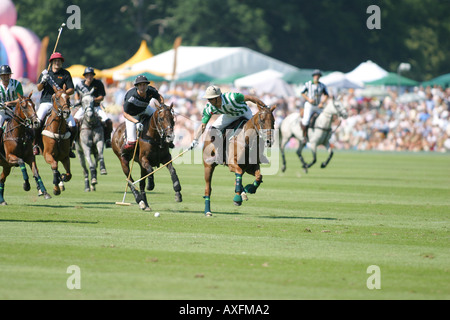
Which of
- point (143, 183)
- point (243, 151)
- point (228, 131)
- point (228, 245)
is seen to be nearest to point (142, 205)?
point (143, 183)

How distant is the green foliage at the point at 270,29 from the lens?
2776 inches

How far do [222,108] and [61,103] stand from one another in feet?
10.4

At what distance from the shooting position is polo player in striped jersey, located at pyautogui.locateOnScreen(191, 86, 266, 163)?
14.4 meters

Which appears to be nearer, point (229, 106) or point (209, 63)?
point (229, 106)

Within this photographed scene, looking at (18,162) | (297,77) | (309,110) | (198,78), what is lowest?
(18,162)

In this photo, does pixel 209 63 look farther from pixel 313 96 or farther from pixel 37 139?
pixel 37 139

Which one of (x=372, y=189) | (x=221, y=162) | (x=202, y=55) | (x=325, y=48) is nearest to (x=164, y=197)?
(x=221, y=162)

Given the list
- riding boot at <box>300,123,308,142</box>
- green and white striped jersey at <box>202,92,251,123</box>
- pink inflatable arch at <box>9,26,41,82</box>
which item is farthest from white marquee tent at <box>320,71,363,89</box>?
green and white striped jersey at <box>202,92,251,123</box>

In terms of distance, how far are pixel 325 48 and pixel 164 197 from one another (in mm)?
57820

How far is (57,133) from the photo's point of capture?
53.9ft

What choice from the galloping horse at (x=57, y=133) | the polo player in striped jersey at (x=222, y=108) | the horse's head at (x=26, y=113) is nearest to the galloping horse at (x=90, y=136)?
the galloping horse at (x=57, y=133)

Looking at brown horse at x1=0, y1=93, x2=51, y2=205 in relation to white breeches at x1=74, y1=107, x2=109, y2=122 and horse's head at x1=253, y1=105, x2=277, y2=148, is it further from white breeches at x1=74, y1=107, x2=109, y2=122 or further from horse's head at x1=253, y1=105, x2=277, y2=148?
white breeches at x1=74, y1=107, x2=109, y2=122

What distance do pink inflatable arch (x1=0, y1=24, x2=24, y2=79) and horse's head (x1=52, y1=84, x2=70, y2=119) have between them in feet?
121

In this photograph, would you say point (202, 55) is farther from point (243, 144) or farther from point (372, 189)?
point (243, 144)
